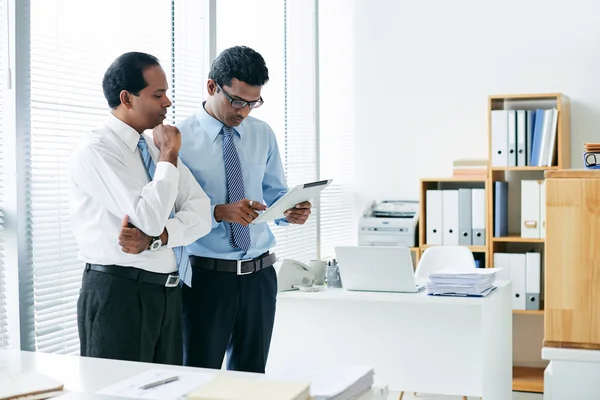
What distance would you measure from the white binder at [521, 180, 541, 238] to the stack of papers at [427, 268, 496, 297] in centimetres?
138

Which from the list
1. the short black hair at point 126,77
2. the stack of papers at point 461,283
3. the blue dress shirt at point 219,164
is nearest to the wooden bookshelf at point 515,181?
the stack of papers at point 461,283

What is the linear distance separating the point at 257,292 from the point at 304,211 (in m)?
0.36

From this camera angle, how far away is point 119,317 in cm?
216

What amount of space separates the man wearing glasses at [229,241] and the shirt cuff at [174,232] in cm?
30

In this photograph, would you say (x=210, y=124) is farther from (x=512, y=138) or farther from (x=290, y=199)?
(x=512, y=138)

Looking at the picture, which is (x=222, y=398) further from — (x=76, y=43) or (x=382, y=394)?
(x=76, y=43)

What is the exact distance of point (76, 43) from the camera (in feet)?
9.70

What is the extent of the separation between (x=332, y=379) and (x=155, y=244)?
0.83 metres

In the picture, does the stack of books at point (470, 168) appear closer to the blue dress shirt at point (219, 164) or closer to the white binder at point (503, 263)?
the white binder at point (503, 263)

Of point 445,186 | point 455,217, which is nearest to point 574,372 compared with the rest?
point 455,217

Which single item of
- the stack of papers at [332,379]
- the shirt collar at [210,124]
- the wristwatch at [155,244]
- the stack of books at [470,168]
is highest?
the shirt collar at [210,124]

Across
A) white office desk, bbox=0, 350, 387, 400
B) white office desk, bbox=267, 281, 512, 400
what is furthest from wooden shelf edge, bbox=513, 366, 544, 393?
white office desk, bbox=0, 350, 387, 400

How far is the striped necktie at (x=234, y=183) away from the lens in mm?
2656

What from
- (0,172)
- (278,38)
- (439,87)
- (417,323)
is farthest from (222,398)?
(439,87)
